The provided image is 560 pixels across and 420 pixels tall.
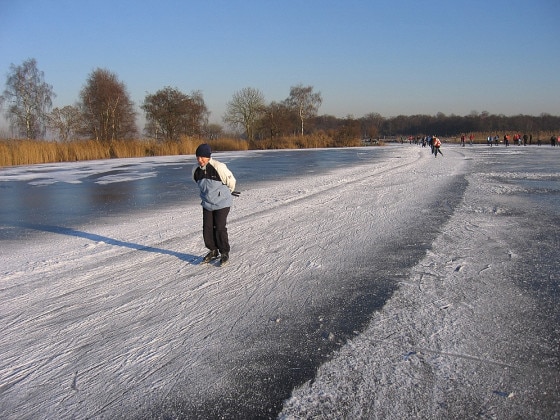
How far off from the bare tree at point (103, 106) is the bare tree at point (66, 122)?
1185mm

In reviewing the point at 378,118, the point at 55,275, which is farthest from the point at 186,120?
the point at 378,118

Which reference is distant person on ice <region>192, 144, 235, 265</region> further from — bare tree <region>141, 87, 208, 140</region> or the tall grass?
bare tree <region>141, 87, 208, 140</region>

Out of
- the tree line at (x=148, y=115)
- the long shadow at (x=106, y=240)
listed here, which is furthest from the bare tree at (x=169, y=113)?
the long shadow at (x=106, y=240)

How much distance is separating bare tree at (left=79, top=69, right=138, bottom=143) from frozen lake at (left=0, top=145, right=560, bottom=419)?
126 feet

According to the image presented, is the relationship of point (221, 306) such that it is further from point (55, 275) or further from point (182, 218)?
point (182, 218)

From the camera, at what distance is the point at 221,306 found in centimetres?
364

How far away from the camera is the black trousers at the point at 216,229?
4805 mm

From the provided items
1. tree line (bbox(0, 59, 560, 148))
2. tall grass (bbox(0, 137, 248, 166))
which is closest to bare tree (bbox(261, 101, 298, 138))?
tree line (bbox(0, 59, 560, 148))

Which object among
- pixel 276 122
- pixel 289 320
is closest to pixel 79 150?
pixel 289 320

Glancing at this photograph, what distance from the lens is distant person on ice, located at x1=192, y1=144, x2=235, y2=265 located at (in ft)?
15.5

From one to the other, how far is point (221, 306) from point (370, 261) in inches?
76.1

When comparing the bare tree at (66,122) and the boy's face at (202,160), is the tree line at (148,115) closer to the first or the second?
the bare tree at (66,122)

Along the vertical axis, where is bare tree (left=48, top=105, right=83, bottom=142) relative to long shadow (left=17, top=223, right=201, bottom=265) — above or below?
above

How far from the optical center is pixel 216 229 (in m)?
4.85
